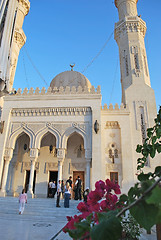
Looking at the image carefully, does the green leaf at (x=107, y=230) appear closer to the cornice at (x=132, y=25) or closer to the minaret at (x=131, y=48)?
the minaret at (x=131, y=48)

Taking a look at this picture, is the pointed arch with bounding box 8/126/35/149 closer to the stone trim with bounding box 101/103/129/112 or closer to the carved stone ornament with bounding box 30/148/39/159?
the carved stone ornament with bounding box 30/148/39/159

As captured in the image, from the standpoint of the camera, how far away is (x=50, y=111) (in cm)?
1235

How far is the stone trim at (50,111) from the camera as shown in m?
12.2

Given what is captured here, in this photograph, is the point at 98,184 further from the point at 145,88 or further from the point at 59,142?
the point at 145,88

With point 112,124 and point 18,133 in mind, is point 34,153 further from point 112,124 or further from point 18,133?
point 112,124

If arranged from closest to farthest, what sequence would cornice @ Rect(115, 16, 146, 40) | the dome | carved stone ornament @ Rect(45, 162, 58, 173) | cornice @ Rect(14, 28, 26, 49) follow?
carved stone ornament @ Rect(45, 162, 58, 173) < cornice @ Rect(115, 16, 146, 40) < cornice @ Rect(14, 28, 26, 49) < the dome

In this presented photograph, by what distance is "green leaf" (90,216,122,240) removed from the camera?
677 mm

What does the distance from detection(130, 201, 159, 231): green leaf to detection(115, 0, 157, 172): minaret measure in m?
11.6

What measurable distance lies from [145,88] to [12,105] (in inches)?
364

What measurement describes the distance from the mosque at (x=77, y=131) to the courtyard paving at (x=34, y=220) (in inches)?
91.5

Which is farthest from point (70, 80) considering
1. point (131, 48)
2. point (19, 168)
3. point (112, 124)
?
point (19, 168)

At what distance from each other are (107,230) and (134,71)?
14.4m

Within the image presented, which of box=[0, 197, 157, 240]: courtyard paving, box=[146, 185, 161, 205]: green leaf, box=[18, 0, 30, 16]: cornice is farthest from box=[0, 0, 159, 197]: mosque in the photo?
box=[146, 185, 161, 205]: green leaf

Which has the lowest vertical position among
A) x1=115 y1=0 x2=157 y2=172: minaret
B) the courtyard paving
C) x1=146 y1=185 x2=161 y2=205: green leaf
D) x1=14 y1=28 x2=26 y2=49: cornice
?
the courtyard paving
